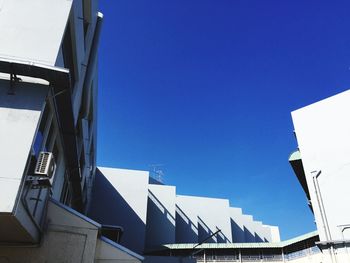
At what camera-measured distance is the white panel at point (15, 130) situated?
548 cm

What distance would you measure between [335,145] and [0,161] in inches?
534

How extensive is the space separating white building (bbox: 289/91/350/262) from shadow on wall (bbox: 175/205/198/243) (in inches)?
735

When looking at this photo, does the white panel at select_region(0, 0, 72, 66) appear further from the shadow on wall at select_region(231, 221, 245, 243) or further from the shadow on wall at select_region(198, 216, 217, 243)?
the shadow on wall at select_region(231, 221, 245, 243)

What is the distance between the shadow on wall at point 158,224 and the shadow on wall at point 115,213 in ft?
10.9

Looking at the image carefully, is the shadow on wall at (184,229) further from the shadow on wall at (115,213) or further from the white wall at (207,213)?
the shadow on wall at (115,213)

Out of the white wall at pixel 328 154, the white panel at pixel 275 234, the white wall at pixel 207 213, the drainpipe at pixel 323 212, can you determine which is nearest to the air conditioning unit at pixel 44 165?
the drainpipe at pixel 323 212

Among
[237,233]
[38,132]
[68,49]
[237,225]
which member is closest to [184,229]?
[237,233]

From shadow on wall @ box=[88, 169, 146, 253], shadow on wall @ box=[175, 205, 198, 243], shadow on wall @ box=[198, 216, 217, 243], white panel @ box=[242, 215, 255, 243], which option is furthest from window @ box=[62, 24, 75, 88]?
white panel @ box=[242, 215, 255, 243]

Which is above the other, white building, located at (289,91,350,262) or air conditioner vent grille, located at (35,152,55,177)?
white building, located at (289,91,350,262)

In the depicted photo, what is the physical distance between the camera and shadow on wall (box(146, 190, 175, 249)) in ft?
86.8

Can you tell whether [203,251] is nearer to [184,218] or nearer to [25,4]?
[184,218]

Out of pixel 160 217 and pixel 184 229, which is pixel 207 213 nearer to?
pixel 184 229

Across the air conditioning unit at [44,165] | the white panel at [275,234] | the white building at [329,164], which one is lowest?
the air conditioning unit at [44,165]

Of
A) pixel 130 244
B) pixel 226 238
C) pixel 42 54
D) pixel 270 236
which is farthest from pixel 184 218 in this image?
pixel 42 54
